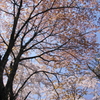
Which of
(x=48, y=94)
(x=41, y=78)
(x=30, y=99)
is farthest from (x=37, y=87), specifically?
(x=30, y=99)

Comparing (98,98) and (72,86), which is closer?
(72,86)

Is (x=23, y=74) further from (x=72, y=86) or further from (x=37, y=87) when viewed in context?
(x=72, y=86)

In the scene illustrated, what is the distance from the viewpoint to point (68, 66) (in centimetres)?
660

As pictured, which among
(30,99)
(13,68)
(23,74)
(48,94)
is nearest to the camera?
(13,68)

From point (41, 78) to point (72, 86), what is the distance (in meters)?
4.34

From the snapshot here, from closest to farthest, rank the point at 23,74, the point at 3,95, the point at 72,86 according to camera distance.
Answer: the point at 3,95 < the point at 72,86 < the point at 23,74

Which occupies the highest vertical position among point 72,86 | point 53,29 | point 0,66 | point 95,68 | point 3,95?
point 95,68

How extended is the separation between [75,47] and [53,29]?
1.54 meters

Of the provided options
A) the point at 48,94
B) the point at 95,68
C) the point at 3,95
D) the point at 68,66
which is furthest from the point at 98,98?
the point at 3,95

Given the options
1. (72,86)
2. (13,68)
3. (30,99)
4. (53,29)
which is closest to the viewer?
A: (13,68)

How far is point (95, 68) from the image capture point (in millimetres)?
13875

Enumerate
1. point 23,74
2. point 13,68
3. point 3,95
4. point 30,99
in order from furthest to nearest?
point 30,99 < point 23,74 < point 13,68 < point 3,95

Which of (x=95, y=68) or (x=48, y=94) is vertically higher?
(x=95, y=68)

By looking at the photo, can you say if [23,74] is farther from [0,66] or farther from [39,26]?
[0,66]
